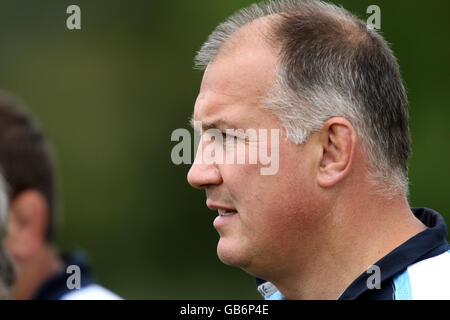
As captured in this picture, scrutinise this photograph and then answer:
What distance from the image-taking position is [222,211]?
2.91 metres

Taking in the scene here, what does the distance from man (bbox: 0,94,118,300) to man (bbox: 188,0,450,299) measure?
180cm

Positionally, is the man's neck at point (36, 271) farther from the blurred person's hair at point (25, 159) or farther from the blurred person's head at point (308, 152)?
the blurred person's head at point (308, 152)

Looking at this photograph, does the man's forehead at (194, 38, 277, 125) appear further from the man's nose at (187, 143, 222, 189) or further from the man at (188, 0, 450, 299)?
the man's nose at (187, 143, 222, 189)

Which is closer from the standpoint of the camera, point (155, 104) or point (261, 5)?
point (261, 5)

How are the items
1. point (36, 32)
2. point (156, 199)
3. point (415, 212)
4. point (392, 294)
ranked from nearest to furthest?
point (392, 294) < point (415, 212) < point (156, 199) < point (36, 32)

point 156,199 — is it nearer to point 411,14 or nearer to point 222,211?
point 411,14

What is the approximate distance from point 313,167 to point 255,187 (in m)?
0.20

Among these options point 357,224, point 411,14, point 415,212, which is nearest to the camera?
point 357,224

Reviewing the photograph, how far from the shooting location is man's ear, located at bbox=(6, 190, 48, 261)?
464cm

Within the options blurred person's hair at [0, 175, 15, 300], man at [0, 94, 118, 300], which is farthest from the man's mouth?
man at [0, 94, 118, 300]

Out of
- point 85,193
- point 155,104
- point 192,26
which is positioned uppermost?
point 192,26

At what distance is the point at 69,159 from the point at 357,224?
8901 mm

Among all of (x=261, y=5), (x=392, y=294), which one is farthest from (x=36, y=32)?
(x=392, y=294)

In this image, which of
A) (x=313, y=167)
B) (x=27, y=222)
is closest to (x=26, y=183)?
(x=27, y=222)
